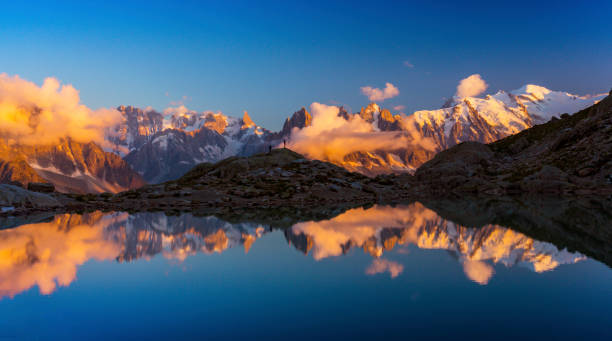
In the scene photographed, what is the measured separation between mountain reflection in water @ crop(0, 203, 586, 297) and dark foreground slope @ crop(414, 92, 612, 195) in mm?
74862

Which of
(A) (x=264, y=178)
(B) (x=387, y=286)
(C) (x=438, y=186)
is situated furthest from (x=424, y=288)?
(C) (x=438, y=186)

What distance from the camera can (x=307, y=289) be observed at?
21516 mm

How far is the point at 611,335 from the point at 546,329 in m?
2.02

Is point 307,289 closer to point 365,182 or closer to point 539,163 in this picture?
A: point 365,182

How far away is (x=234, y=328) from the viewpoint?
16.5 meters

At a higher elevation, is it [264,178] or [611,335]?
[264,178]

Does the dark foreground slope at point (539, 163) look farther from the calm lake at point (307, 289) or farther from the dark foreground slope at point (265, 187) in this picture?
the calm lake at point (307, 289)

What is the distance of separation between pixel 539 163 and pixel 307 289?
441ft

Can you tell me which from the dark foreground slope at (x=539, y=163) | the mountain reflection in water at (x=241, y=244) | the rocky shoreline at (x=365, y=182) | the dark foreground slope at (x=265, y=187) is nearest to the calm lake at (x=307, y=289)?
the mountain reflection in water at (x=241, y=244)

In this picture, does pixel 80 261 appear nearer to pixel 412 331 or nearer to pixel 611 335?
pixel 412 331

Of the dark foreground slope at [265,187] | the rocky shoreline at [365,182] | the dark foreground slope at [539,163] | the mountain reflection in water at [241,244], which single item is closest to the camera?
the mountain reflection in water at [241,244]

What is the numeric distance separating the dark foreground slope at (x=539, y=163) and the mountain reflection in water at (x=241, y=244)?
246 feet

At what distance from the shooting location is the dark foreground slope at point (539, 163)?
110 m

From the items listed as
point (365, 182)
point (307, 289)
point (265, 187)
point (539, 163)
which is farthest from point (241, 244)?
point (539, 163)
